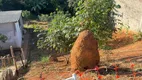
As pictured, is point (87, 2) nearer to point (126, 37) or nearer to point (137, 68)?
point (137, 68)

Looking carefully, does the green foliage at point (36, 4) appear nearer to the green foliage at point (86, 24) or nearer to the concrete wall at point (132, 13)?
the concrete wall at point (132, 13)

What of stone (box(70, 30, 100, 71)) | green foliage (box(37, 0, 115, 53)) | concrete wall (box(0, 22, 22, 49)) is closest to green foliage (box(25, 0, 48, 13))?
concrete wall (box(0, 22, 22, 49))

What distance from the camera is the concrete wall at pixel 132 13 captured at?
17.4 meters

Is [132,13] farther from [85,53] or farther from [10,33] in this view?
[85,53]

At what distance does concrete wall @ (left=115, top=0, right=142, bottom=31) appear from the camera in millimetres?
17422

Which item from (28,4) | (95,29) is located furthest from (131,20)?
(28,4)

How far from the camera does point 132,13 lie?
18375mm

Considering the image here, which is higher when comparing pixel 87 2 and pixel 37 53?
pixel 87 2

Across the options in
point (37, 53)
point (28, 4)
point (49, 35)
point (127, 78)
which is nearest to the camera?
point (127, 78)

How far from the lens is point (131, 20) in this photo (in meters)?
18.5

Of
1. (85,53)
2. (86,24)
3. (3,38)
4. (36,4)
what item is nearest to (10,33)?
(3,38)

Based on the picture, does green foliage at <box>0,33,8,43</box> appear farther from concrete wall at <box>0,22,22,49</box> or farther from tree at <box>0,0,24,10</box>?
tree at <box>0,0,24,10</box>

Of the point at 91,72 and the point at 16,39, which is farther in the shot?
the point at 16,39

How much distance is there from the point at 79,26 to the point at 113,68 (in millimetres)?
2623
